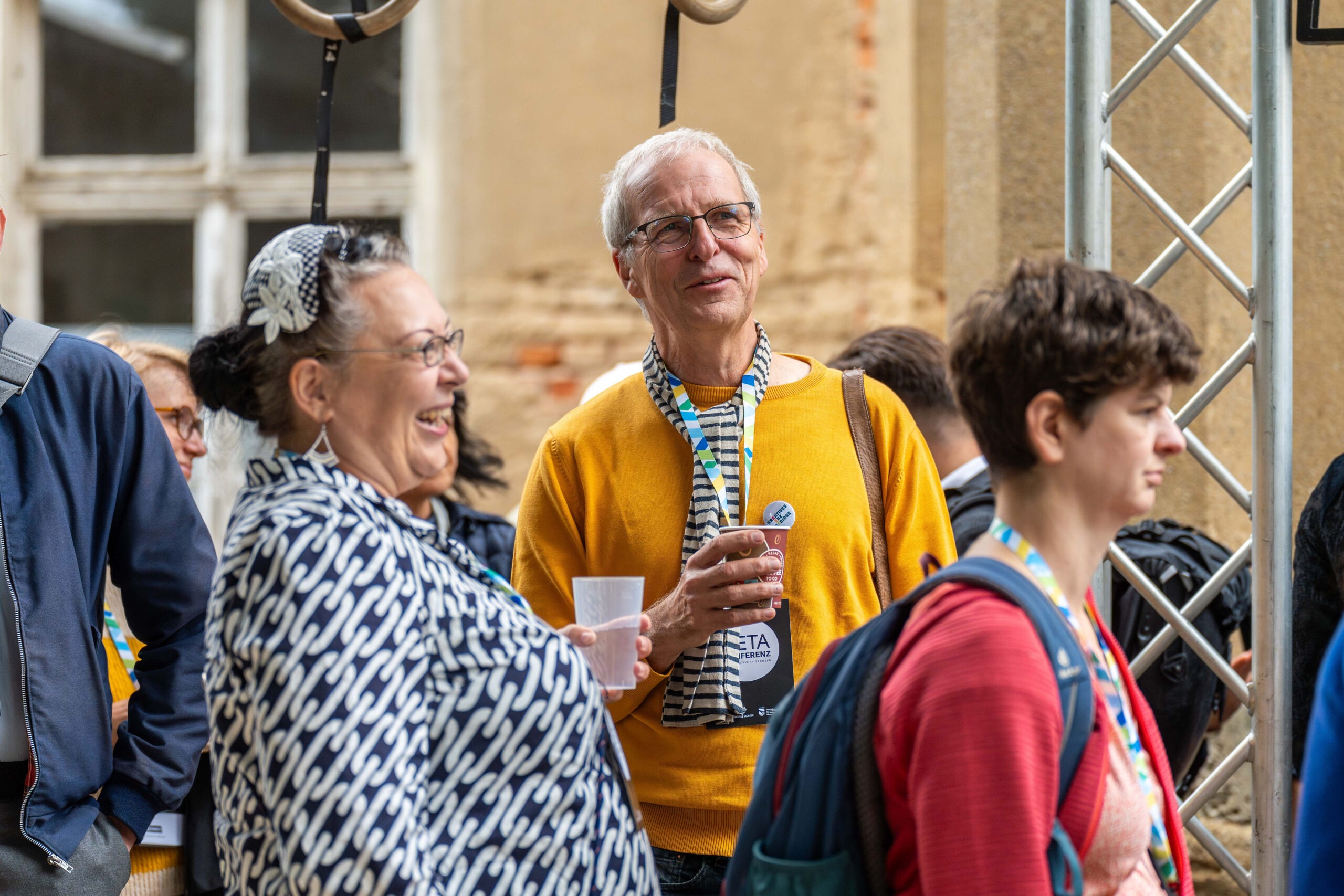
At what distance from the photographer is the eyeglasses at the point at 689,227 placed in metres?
2.21

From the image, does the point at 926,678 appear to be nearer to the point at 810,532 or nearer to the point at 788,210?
the point at 810,532

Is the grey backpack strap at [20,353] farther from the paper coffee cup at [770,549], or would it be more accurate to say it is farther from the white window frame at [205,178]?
the white window frame at [205,178]

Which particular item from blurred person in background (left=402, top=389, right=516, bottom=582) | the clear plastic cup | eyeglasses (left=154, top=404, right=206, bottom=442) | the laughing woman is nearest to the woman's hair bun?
the laughing woman

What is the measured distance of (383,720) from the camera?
140 centimetres

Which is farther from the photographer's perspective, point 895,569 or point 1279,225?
point 1279,225

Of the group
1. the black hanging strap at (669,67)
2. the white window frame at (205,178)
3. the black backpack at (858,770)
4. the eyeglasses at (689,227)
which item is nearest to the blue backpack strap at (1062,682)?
the black backpack at (858,770)

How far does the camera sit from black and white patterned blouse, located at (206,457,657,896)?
1.38 m

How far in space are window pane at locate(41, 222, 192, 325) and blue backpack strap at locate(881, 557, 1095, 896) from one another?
4809mm

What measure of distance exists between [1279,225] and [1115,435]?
1149 millimetres

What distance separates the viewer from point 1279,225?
2328 mm

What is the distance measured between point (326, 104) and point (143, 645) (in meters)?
1.27

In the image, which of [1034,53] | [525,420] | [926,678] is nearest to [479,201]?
[525,420]

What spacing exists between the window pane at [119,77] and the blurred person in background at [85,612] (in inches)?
143

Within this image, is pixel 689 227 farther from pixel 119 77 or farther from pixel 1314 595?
pixel 119 77
